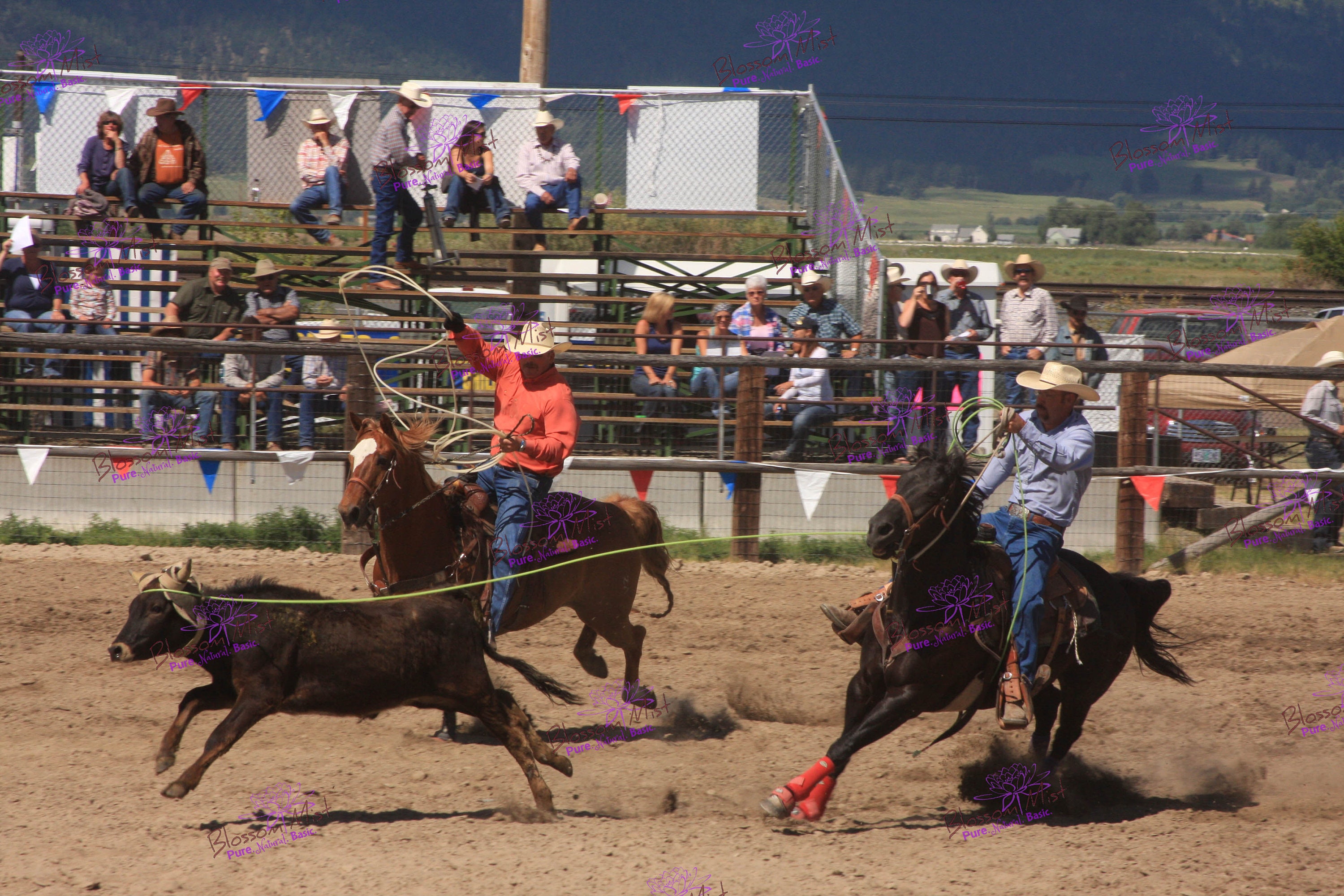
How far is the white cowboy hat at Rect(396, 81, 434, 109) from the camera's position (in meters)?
12.0

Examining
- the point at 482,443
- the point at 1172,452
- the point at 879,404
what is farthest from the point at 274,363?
the point at 1172,452

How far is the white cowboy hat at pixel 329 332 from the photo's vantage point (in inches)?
405

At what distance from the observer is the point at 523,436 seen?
238 inches

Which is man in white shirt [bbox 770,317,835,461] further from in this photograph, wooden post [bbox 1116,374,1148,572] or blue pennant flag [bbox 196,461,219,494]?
blue pennant flag [bbox 196,461,219,494]

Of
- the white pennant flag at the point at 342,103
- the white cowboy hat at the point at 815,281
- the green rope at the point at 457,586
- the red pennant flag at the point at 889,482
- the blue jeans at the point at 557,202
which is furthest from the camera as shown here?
the white pennant flag at the point at 342,103

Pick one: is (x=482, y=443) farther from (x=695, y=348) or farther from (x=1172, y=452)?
(x=1172, y=452)

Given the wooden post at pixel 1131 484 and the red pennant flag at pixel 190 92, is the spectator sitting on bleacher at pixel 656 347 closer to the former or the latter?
the wooden post at pixel 1131 484

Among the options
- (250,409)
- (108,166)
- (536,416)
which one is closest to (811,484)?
(536,416)

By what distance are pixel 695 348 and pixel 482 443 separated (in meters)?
2.33

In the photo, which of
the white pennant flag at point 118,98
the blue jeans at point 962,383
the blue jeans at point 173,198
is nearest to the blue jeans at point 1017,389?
the blue jeans at point 962,383

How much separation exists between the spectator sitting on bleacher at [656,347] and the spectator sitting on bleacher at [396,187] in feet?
10.8

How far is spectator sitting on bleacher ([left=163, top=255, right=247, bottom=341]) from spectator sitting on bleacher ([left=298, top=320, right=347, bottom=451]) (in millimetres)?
931

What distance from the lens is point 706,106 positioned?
14156 millimetres

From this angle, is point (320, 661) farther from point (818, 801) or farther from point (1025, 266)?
point (1025, 266)
